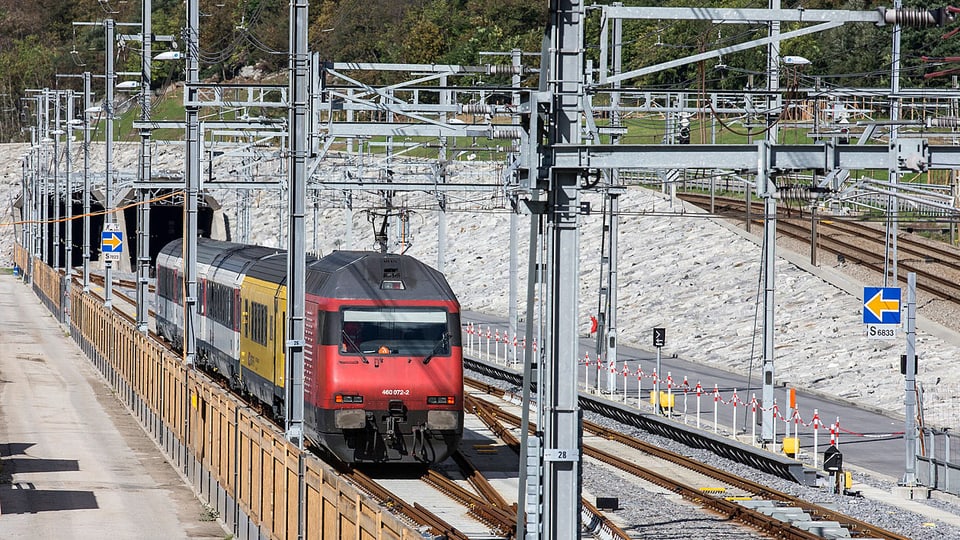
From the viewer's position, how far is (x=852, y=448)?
1072 inches

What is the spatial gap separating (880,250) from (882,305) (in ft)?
79.0

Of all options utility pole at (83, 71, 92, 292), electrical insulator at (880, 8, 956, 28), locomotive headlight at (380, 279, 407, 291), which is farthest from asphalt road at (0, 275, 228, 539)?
electrical insulator at (880, 8, 956, 28)

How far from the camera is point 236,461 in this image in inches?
821

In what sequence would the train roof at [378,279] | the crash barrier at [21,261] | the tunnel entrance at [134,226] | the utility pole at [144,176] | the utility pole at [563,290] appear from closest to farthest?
the utility pole at [563,290] → the train roof at [378,279] → the utility pole at [144,176] → the tunnel entrance at [134,226] → the crash barrier at [21,261]

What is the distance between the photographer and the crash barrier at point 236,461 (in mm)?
14620

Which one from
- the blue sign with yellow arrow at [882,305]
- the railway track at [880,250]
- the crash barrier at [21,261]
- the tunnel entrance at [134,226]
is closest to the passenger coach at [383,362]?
the blue sign with yellow arrow at [882,305]

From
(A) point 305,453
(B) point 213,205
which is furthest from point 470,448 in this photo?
(B) point 213,205

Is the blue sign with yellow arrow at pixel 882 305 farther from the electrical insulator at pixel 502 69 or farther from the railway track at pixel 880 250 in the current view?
the railway track at pixel 880 250

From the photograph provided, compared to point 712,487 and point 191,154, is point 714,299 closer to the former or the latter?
point 191,154

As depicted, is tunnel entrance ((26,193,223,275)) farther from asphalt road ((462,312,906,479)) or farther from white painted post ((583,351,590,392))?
asphalt road ((462,312,906,479))

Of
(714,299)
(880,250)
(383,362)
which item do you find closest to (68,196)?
(714,299)

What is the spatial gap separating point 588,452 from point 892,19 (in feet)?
50.2

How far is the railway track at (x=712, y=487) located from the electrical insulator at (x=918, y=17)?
7960mm

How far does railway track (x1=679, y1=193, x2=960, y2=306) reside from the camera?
137 ft
